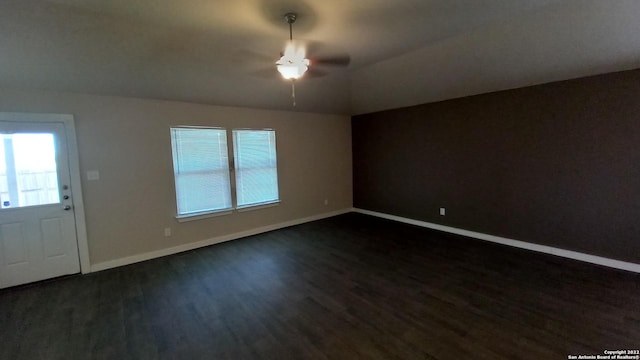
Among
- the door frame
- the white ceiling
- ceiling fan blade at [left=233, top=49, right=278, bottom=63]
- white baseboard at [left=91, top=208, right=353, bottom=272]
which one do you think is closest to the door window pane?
the door frame

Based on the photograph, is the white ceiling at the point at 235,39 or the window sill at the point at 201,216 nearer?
the white ceiling at the point at 235,39

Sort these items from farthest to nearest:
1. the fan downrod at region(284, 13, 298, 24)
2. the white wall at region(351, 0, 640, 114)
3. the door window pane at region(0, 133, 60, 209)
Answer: the door window pane at region(0, 133, 60, 209)
the white wall at region(351, 0, 640, 114)
the fan downrod at region(284, 13, 298, 24)

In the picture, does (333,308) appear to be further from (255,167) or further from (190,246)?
(255,167)

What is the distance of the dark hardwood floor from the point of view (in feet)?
6.74

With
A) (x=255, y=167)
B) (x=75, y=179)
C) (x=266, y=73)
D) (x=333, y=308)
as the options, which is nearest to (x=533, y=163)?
(x=333, y=308)

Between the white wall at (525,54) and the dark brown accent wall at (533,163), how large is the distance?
28 centimetres

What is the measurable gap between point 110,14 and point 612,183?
5499mm

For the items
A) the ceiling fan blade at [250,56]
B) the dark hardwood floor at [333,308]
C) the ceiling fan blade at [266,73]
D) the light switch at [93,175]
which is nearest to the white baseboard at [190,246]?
the dark hardwood floor at [333,308]

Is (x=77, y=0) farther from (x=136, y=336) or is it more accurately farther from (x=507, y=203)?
(x=507, y=203)

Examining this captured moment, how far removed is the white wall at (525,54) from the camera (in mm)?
2502

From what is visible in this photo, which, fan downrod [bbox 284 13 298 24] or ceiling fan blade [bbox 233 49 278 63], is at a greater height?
ceiling fan blade [bbox 233 49 278 63]

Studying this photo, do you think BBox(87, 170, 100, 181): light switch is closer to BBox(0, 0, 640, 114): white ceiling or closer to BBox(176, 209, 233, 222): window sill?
BBox(0, 0, 640, 114): white ceiling

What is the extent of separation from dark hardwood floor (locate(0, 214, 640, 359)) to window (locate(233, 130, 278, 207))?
131 cm

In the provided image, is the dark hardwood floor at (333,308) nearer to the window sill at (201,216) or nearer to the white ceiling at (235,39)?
the window sill at (201,216)
